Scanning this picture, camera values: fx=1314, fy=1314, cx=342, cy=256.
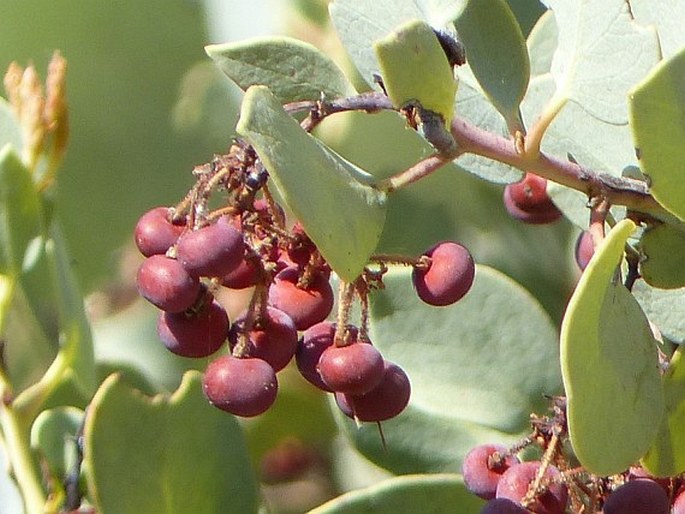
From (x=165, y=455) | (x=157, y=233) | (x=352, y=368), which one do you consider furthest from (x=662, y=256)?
(x=165, y=455)

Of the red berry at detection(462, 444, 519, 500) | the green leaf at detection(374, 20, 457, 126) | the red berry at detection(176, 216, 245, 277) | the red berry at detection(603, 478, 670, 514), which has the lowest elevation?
the red berry at detection(462, 444, 519, 500)

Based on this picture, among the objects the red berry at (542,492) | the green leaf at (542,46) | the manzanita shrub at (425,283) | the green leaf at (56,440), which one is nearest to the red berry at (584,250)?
the manzanita shrub at (425,283)

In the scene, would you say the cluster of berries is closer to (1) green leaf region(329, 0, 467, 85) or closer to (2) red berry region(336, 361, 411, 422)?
(2) red berry region(336, 361, 411, 422)

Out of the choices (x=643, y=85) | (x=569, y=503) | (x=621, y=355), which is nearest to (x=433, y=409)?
(x=569, y=503)

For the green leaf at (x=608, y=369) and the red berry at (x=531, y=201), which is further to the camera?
the red berry at (x=531, y=201)

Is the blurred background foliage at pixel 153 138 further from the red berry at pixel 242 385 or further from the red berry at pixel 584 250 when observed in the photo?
the red berry at pixel 242 385

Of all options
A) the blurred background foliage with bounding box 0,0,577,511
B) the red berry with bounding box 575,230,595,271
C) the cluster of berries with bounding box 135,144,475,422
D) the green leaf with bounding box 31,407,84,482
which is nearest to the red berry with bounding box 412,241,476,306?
the cluster of berries with bounding box 135,144,475,422

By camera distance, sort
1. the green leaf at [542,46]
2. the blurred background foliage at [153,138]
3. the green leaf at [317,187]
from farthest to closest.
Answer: the blurred background foliage at [153,138] → the green leaf at [542,46] → the green leaf at [317,187]
